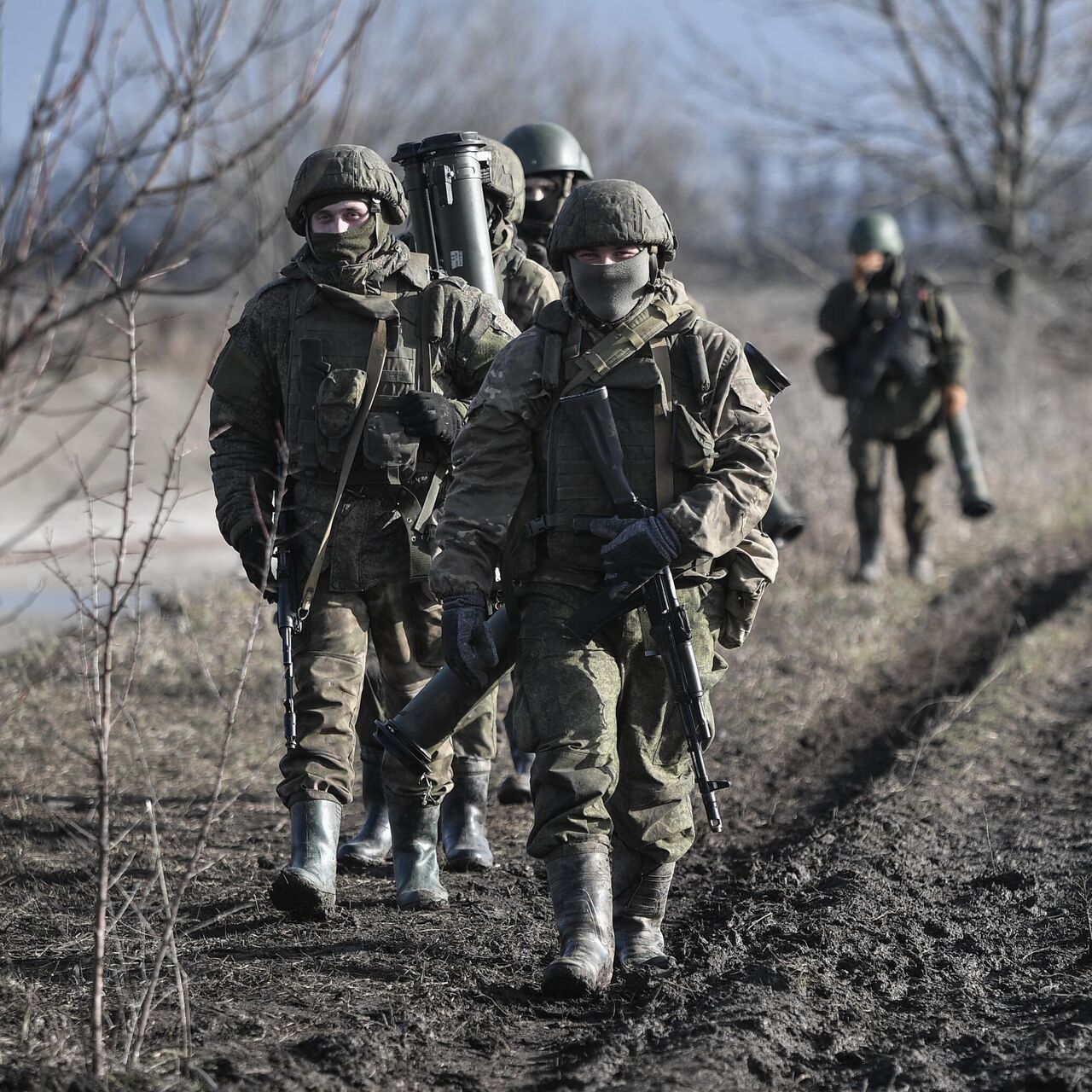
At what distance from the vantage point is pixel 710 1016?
353 cm

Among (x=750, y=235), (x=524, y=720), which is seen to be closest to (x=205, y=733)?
(x=524, y=720)

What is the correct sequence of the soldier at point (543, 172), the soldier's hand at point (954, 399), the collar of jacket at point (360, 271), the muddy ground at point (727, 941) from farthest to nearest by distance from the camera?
the soldier's hand at point (954, 399) → the soldier at point (543, 172) → the collar of jacket at point (360, 271) → the muddy ground at point (727, 941)

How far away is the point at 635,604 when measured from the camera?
3934 millimetres

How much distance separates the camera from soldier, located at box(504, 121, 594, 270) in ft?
20.9

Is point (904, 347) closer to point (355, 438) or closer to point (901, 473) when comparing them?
point (901, 473)

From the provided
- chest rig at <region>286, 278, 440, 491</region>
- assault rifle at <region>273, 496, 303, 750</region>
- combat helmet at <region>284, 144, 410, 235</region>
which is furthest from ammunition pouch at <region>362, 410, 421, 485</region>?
combat helmet at <region>284, 144, 410, 235</region>

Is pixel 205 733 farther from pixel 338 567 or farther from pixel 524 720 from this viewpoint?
pixel 524 720

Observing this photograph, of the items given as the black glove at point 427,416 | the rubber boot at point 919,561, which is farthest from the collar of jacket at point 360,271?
the rubber boot at point 919,561

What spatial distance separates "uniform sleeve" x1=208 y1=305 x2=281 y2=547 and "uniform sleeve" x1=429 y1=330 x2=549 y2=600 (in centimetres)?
89

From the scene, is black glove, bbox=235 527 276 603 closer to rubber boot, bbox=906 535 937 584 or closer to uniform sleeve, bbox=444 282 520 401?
uniform sleeve, bbox=444 282 520 401

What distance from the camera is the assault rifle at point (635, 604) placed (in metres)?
3.89

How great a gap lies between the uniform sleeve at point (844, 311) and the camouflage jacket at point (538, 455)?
21.4 ft

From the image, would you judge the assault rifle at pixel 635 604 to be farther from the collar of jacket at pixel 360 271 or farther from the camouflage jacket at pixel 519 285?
the camouflage jacket at pixel 519 285

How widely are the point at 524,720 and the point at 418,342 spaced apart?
1363mm
